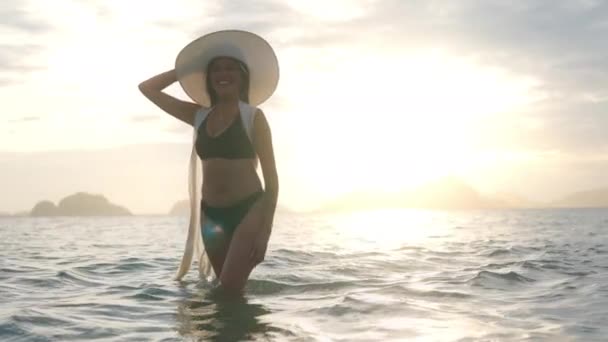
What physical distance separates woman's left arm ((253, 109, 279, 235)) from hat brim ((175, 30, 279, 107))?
565mm

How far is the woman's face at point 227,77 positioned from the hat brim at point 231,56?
0.08m

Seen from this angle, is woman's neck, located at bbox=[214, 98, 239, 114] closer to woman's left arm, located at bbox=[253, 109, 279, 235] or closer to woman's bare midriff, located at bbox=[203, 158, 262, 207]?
woman's left arm, located at bbox=[253, 109, 279, 235]

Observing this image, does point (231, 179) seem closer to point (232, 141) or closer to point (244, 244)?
point (232, 141)

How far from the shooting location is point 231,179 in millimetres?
6555

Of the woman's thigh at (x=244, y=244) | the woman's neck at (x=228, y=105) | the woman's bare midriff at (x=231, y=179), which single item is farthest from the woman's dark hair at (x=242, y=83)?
the woman's thigh at (x=244, y=244)

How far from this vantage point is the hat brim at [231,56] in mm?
6516

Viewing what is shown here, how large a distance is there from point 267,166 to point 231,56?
1259 mm

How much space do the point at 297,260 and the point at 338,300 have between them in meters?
5.64

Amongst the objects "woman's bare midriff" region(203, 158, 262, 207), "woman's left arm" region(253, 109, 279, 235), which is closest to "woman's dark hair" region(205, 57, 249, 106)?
"woman's left arm" region(253, 109, 279, 235)

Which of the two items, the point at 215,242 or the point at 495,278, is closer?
the point at 215,242

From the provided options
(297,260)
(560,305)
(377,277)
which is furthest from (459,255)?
(560,305)

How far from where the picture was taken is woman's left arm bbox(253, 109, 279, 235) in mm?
6266

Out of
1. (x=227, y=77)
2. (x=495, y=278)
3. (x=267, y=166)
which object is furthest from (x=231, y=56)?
(x=495, y=278)

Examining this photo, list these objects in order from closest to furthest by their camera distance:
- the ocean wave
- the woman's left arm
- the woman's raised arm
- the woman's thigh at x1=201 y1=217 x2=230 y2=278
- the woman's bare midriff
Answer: the woman's left arm
the woman's bare midriff
the woman's thigh at x1=201 y1=217 x2=230 y2=278
the woman's raised arm
the ocean wave
